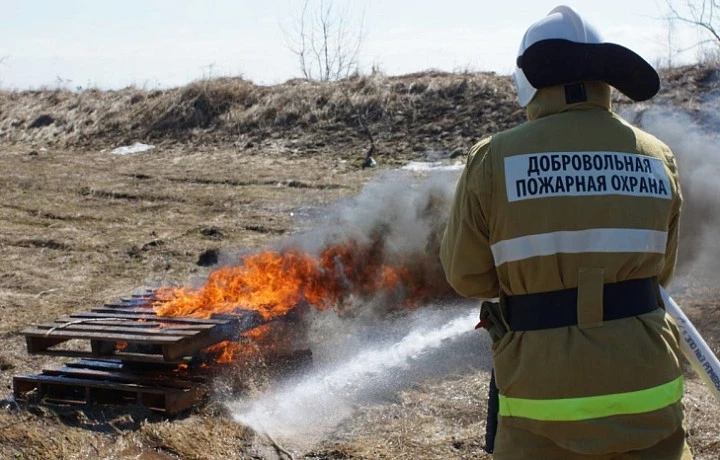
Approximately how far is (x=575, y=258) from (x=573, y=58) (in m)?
0.56

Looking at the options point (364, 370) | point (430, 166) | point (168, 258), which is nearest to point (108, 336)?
point (364, 370)

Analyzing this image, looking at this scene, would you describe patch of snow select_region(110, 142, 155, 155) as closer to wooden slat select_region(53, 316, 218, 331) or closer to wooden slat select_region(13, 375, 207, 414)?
wooden slat select_region(53, 316, 218, 331)

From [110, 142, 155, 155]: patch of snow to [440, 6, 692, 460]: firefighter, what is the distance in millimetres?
14823

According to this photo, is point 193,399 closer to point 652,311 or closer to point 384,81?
point 652,311

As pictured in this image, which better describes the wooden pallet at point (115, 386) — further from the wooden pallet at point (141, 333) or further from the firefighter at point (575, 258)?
the firefighter at point (575, 258)

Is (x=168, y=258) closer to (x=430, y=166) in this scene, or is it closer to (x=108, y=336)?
(x=108, y=336)

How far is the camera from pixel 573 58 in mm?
2219

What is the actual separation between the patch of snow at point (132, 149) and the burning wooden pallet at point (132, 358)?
11.5 m

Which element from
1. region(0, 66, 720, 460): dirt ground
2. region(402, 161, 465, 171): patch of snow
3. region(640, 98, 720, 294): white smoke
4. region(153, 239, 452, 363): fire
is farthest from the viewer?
region(402, 161, 465, 171): patch of snow

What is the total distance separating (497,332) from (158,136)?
15.7m

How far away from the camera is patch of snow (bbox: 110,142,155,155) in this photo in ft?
53.3

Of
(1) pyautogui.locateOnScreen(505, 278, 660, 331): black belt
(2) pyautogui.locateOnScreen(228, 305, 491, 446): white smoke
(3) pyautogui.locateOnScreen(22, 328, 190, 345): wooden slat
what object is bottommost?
(2) pyautogui.locateOnScreen(228, 305, 491, 446): white smoke

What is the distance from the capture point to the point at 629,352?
7.01 feet

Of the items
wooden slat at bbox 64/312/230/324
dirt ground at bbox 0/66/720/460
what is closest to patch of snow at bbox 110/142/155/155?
dirt ground at bbox 0/66/720/460
